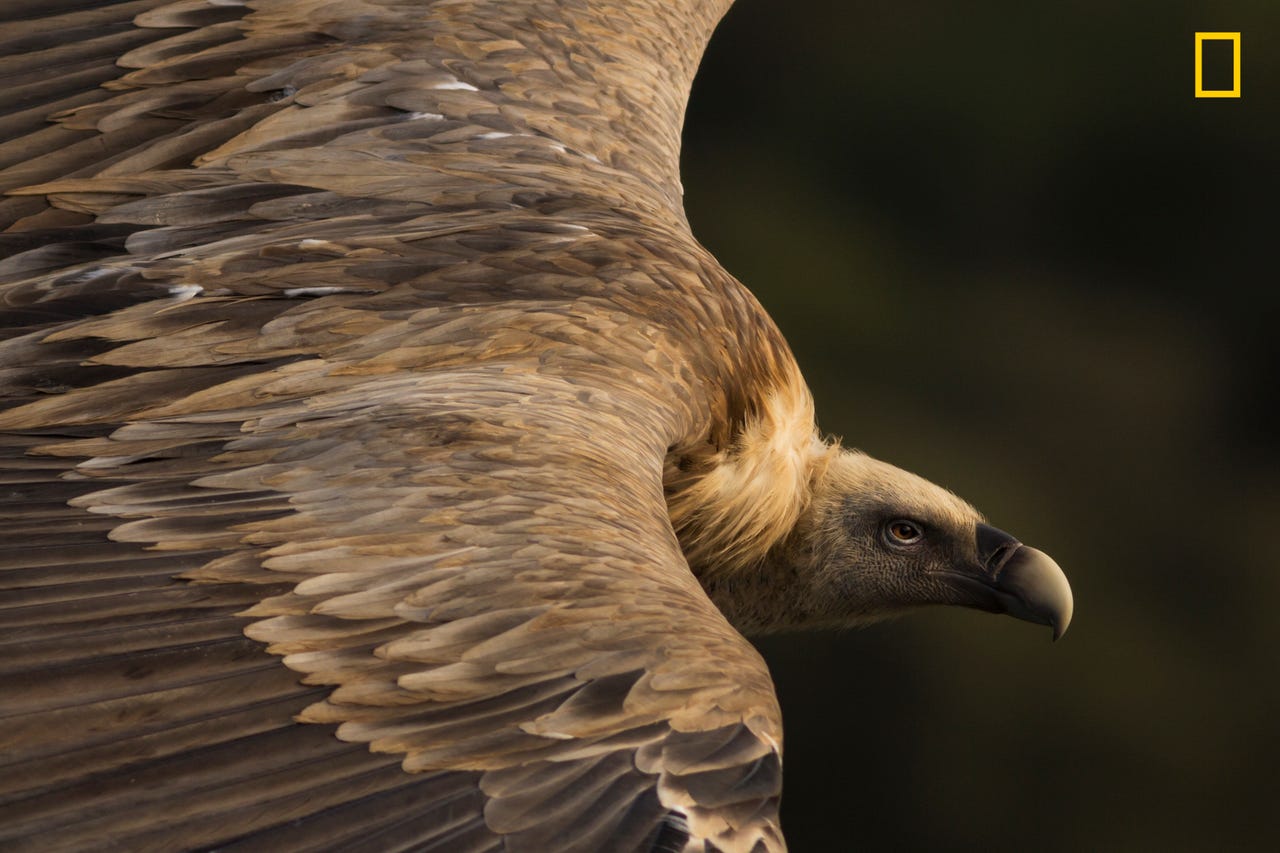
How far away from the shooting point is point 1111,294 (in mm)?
10125

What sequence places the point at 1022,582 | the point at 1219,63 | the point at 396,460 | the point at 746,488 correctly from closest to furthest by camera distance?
the point at 396,460 < the point at 746,488 < the point at 1022,582 < the point at 1219,63

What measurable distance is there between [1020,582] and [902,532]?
0.30m

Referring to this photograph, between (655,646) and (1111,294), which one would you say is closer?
(655,646)

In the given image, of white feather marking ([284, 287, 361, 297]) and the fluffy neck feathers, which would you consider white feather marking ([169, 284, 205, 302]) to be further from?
the fluffy neck feathers

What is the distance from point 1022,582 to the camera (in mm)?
3523

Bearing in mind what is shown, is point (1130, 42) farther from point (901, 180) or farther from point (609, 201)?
point (609, 201)

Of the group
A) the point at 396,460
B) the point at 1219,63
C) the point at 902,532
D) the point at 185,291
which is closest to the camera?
the point at 396,460

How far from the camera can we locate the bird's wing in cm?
164

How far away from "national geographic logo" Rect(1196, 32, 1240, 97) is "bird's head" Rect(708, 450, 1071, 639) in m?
7.21

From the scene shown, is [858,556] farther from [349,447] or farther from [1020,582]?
[349,447]

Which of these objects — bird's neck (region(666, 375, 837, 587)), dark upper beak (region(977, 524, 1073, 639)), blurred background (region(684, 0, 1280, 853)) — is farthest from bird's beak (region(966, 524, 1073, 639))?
blurred background (region(684, 0, 1280, 853))

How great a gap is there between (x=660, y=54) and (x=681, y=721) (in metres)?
2.33

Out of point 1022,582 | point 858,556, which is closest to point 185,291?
point 858,556

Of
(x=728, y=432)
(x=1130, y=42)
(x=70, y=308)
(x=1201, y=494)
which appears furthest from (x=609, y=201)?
(x=1130, y=42)
